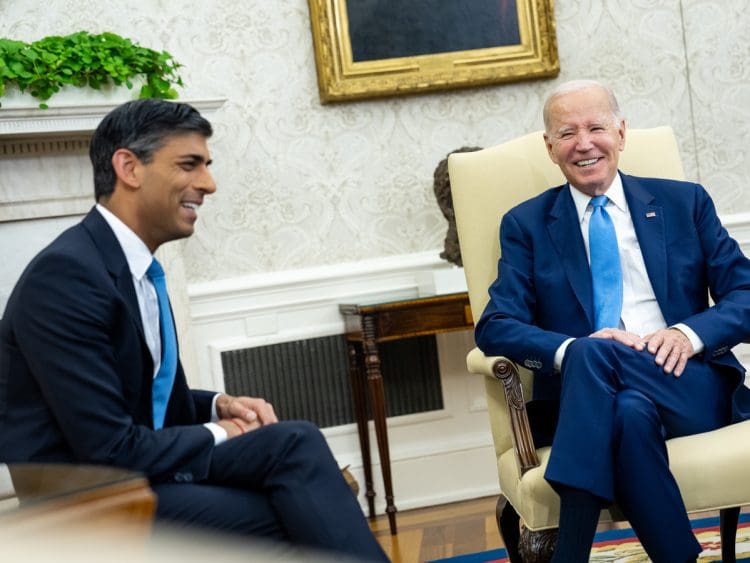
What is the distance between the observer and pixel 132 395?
2.00 meters

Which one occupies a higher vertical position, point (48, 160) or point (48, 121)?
point (48, 121)

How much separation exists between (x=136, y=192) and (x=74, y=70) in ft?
5.76

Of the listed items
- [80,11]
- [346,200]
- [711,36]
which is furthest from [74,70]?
[711,36]

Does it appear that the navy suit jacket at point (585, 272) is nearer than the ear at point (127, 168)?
No

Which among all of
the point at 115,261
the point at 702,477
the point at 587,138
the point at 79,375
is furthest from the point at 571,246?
the point at 79,375

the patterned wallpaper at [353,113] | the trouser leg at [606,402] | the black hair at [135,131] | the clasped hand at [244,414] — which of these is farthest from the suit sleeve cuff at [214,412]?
the patterned wallpaper at [353,113]

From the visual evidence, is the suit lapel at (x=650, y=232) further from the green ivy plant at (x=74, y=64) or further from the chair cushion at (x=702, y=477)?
the green ivy plant at (x=74, y=64)

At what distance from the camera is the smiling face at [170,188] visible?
2.09 m

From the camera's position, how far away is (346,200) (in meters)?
4.50

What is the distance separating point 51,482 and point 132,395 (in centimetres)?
84

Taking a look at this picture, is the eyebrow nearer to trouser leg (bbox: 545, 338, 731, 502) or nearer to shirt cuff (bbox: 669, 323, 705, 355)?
trouser leg (bbox: 545, 338, 731, 502)

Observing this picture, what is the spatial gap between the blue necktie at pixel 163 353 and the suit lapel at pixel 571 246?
1.22 meters

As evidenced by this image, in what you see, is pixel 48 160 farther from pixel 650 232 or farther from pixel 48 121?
pixel 650 232

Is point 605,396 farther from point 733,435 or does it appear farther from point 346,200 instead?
point 346,200
